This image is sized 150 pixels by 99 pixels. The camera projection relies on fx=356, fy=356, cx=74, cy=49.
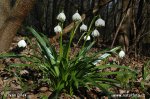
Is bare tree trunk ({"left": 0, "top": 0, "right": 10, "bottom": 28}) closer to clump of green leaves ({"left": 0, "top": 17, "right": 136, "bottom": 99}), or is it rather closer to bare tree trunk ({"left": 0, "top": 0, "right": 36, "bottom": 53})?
bare tree trunk ({"left": 0, "top": 0, "right": 36, "bottom": 53})

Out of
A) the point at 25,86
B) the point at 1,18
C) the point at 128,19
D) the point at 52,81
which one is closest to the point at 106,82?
the point at 52,81

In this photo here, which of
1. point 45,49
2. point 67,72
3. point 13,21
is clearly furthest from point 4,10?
point 67,72

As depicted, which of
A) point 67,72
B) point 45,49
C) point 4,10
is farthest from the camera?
point 4,10

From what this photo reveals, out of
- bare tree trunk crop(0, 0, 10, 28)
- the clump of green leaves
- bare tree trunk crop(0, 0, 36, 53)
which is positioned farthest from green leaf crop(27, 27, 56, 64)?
bare tree trunk crop(0, 0, 10, 28)

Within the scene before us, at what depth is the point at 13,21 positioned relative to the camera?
505 cm

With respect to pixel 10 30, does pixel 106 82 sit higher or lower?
lower

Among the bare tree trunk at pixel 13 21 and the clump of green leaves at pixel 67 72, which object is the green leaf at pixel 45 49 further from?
the bare tree trunk at pixel 13 21

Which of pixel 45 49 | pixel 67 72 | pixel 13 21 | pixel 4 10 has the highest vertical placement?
pixel 4 10

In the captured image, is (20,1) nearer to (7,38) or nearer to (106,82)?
(7,38)

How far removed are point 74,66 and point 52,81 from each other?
0.31m

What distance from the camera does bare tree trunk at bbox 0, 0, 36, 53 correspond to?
16.5ft

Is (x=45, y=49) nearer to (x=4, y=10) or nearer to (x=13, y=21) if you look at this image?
(x=13, y=21)

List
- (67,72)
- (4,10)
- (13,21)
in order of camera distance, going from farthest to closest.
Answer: (4,10), (13,21), (67,72)

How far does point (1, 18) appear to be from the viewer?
5.37 m
